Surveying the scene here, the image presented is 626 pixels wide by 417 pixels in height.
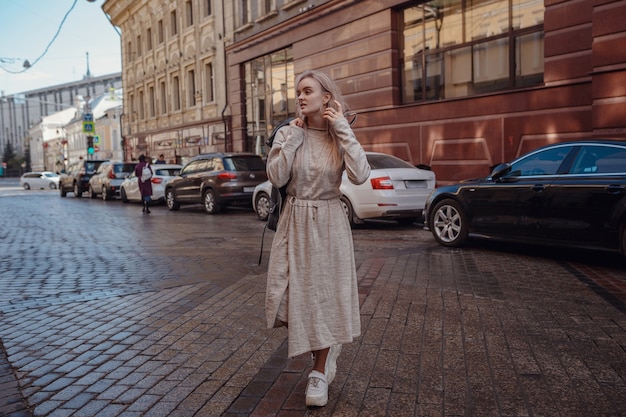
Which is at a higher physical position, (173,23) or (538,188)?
(173,23)

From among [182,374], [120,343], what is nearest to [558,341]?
[182,374]

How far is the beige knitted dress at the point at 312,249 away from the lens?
3.27 meters

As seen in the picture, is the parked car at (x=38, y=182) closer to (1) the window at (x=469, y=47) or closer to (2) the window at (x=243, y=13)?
(2) the window at (x=243, y=13)

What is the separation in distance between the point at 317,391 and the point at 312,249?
0.77 m

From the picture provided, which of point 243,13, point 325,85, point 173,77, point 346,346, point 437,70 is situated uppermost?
point 243,13

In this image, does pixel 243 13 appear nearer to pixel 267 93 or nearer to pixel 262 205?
pixel 267 93

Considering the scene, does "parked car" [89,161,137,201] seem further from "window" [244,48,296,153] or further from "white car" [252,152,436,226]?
"white car" [252,152,436,226]

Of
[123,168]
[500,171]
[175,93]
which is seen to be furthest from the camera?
[175,93]

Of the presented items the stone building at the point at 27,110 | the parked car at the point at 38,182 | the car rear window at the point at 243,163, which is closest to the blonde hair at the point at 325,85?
the car rear window at the point at 243,163

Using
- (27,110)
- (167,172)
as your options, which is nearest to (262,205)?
(167,172)

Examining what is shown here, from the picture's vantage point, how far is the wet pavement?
339 cm

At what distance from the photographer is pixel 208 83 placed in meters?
30.5

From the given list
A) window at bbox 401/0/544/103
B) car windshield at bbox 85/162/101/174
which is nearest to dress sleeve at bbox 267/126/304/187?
window at bbox 401/0/544/103

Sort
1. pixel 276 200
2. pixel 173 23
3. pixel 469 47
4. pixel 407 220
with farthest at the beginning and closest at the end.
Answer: pixel 173 23
pixel 469 47
pixel 407 220
pixel 276 200
